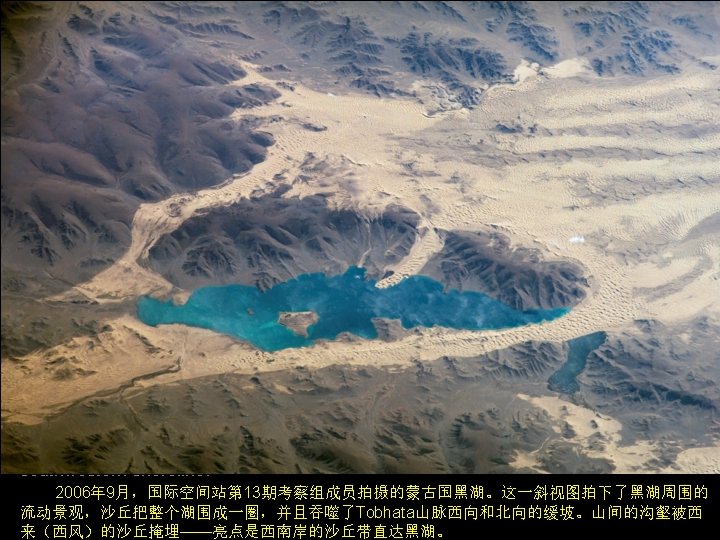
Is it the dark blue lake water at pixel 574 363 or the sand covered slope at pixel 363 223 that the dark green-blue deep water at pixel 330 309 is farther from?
the dark blue lake water at pixel 574 363

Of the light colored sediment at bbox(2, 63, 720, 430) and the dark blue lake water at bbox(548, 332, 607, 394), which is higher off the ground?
the light colored sediment at bbox(2, 63, 720, 430)

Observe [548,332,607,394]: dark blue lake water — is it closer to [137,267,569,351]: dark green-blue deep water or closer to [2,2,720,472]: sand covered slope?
[2,2,720,472]: sand covered slope

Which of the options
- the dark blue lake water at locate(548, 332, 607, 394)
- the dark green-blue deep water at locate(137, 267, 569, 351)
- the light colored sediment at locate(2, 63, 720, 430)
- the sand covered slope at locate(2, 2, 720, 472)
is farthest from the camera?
the dark green-blue deep water at locate(137, 267, 569, 351)

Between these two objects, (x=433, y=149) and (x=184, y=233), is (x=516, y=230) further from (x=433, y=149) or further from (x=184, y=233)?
(x=184, y=233)

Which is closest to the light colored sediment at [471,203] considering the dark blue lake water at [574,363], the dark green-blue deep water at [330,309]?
the dark blue lake water at [574,363]

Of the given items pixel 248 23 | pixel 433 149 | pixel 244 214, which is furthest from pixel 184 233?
pixel 248 23

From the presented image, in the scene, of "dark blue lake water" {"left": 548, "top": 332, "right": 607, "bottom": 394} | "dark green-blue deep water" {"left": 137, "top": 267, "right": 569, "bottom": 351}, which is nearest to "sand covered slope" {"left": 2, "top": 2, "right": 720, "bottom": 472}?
Result: "dark blue lake water" {"left": 548, "top": 332, "right": 607, "bottom": 394}
